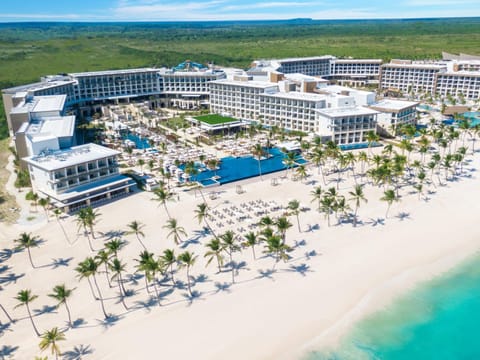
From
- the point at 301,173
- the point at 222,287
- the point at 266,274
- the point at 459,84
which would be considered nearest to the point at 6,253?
the point at 222,287

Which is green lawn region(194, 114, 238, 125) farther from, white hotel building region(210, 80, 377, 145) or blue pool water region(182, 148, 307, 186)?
blue pool water region(182, 148, 307, 186)

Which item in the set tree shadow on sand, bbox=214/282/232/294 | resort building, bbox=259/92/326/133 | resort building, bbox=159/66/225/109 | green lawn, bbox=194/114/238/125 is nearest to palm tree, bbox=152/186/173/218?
tree shadow on sand, bbox=214/282/232/294

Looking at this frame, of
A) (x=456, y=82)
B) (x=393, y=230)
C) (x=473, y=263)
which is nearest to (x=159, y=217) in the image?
(x=393, y=230)

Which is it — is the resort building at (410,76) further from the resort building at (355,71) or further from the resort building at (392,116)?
the resort building at (392,116)

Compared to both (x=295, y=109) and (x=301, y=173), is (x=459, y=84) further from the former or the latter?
(x=301, y=173)

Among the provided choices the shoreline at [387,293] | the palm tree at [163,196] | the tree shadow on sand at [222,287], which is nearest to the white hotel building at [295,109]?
the shoreline at [387,293]
